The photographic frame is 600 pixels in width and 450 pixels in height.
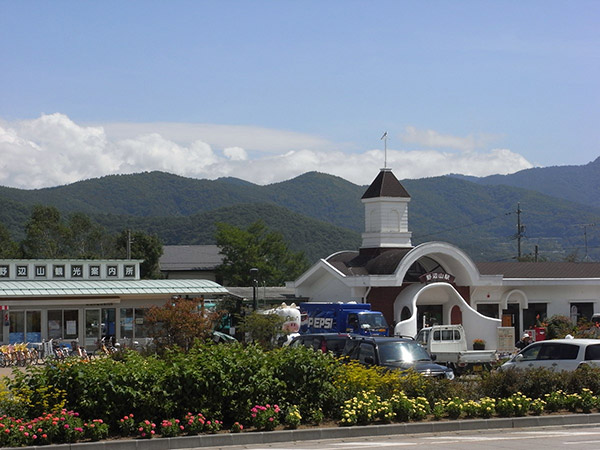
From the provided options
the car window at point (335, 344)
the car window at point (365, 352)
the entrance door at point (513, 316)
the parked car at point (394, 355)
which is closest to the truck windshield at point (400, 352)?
the parked car at point (394, 355)

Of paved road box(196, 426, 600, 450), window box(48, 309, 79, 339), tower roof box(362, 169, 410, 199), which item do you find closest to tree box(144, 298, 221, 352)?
window box(48, 309, 79, 339)

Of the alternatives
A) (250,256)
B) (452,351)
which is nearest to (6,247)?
(250,256)

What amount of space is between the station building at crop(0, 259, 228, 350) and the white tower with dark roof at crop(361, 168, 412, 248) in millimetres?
9994

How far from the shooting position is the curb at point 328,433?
1402 cm

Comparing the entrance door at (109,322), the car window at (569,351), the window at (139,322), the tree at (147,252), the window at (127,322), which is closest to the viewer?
the car window at (569,351)

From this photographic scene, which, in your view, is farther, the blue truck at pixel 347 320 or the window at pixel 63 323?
the window at pixel 63 323

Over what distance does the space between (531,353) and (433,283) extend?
22.0 meters

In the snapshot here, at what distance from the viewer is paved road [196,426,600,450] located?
1396 cm

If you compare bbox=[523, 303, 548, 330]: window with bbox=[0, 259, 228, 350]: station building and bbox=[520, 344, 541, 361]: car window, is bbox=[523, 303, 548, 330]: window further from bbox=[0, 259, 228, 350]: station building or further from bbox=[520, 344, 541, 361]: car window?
bbox=[520, 344, 541, 361]: car window

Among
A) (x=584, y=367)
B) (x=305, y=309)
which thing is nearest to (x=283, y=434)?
(x=584, y=367)

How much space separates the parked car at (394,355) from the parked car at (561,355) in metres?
1.91

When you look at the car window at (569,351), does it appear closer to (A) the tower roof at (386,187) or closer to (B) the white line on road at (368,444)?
(B) the white line on road at (368,444)

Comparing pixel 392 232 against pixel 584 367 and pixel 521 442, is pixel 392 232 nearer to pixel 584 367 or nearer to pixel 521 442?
pixel 584 367

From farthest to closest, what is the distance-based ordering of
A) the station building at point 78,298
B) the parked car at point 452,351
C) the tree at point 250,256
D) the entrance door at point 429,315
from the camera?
the tree at point 250,256 → the entrance door at point 429,315 → the station building at point 78,298 → the parked car at point 452,351
